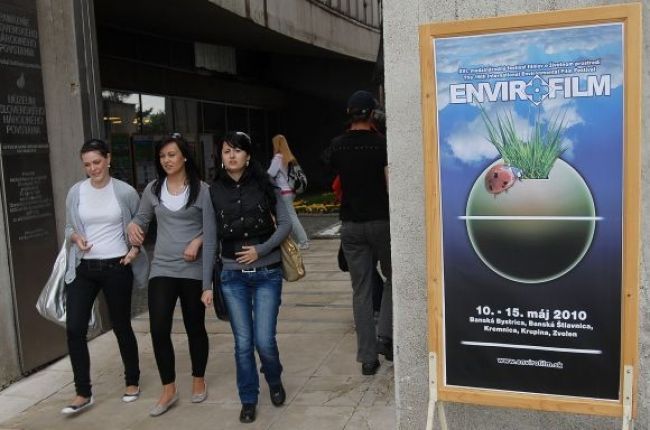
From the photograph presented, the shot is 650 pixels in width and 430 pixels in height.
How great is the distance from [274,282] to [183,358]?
6.33ft

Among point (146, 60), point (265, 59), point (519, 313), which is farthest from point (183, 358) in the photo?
point (265, 59)

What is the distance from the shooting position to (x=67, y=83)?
632 cm

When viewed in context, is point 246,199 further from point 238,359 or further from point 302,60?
point 302,60

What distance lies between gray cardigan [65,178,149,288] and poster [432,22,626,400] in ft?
8.53

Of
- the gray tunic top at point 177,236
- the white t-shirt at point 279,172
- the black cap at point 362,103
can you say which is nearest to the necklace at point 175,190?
the gray tunic top at point 177,236

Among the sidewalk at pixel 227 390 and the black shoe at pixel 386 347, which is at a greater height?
the black shoe at pixel 386 347

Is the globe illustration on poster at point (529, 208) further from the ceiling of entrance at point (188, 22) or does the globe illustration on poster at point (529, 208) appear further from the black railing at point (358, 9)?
the black railing at point (358, 9)

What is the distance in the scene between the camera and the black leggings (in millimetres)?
4613

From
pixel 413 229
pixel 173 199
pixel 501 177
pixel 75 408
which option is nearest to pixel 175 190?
pixel 173 199

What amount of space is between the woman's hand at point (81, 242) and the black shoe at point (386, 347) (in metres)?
2.32

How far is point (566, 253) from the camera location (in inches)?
117

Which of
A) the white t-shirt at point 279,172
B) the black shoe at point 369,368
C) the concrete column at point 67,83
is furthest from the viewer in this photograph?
the white t-shirt at point 279,172

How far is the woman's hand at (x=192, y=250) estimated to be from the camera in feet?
15.0

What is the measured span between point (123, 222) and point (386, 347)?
224 centimetres
